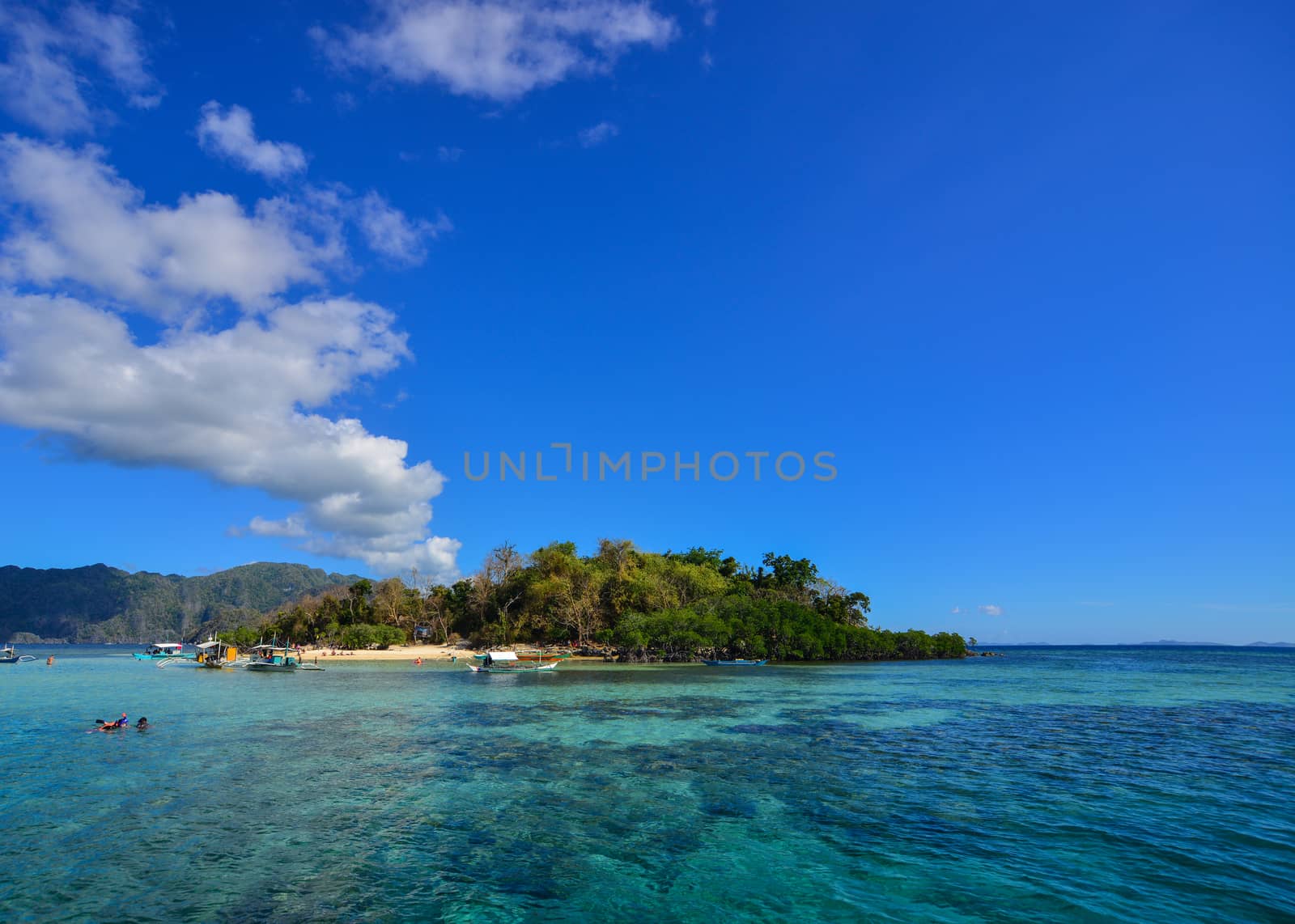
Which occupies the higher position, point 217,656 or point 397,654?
point 397,654

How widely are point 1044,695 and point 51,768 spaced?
Answer: 55980mm

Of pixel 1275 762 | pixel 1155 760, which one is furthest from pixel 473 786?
pixel 1275 762

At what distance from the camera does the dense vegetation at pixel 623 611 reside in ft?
263

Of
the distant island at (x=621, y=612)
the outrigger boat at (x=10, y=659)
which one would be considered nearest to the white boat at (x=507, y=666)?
the distant island at (x=621, y=612)

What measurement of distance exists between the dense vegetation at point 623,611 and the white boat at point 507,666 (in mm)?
14072

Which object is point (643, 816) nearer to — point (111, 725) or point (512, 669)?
point (111, 725)

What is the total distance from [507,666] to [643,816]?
47.9 m

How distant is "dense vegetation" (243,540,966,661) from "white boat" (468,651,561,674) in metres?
14.1

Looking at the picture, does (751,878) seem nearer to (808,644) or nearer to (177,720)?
(177,720)

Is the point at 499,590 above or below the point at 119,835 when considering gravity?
above

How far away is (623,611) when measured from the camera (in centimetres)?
8394

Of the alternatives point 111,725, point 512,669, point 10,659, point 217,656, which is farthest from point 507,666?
point 10,659

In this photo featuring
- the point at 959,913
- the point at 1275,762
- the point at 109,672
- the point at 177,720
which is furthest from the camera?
the point at 109,672

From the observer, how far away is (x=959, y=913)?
10836mm
